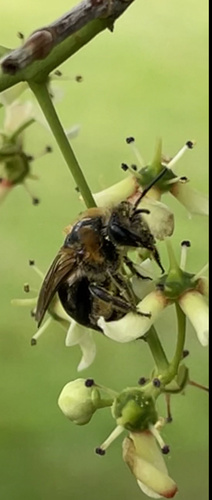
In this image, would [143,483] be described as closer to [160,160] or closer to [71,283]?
[71,283]

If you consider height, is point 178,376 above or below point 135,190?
below

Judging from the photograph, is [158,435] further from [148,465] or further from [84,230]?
[84,230]

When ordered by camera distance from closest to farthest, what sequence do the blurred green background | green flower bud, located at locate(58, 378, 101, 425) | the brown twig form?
the brown twig
green flower bud, located at locate(58, 378, 101, 425)
the blurred green background

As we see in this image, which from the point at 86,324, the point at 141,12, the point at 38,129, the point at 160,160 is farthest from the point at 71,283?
the point at 141,12

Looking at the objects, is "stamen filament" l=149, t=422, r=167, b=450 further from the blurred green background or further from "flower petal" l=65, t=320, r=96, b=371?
the blurred green background

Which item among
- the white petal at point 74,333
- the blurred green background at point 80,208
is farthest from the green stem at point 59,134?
the blurred green background at point 80,208

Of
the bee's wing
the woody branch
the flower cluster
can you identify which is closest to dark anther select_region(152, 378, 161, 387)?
the flower cluster

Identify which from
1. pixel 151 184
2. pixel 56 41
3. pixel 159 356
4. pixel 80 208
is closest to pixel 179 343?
pixel 159 356
